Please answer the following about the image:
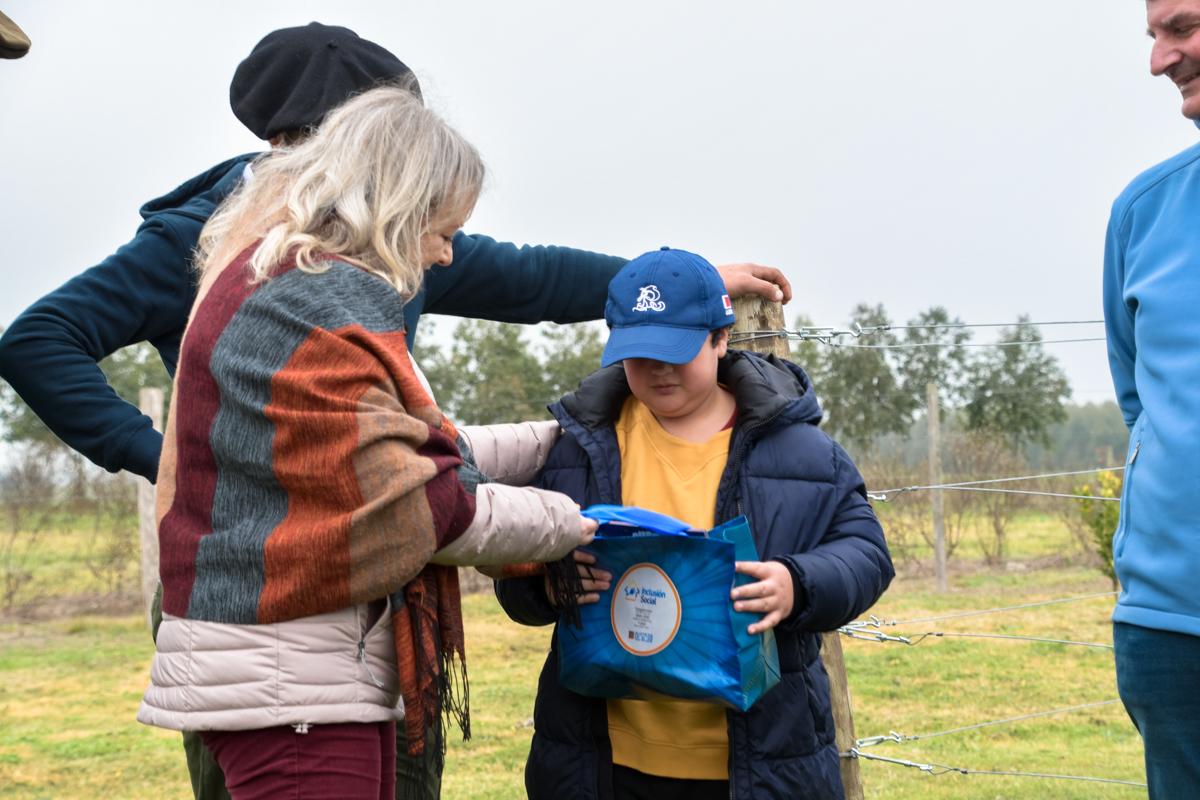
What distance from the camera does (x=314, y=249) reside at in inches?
73.8

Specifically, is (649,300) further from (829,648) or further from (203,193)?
(829,648)

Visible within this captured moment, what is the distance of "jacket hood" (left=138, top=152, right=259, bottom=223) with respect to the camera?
7.86 ft

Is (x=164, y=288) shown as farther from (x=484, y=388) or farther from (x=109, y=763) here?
(x=484, y=388)

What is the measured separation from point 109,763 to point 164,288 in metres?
4.70

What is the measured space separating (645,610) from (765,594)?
22 centimetres

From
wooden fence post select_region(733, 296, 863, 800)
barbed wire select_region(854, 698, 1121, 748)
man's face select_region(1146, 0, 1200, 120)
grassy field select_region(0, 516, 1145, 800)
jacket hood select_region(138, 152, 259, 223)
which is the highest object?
man's face select_region(1146, 0, 1200, 120)

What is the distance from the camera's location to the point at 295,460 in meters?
1.77

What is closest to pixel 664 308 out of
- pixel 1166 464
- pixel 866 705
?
pixel 1166 464

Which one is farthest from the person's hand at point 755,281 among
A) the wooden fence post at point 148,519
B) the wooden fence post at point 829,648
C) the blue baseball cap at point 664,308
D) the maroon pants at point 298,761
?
the wooden fence post at point 148,519

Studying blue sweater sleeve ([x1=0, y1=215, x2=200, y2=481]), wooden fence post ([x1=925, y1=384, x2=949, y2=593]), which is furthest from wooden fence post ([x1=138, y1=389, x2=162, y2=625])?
blue sweater sleeve ([x1=0, y1=215, x2=200, y2=481])

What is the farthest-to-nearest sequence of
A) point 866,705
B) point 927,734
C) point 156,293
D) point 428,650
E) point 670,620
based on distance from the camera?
1. point 866,705
2. point 927,734
3. point 156,293
4. point 670,620
5. point 428,650

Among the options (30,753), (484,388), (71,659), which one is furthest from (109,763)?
(484,388)

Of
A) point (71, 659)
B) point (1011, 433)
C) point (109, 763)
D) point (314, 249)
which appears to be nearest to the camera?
point (314, 249)

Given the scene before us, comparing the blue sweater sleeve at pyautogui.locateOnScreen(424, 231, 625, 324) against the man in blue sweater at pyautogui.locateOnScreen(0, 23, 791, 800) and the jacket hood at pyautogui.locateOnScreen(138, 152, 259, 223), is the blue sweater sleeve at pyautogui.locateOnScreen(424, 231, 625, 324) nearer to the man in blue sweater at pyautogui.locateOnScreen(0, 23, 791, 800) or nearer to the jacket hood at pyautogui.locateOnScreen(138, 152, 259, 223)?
the man in blue sweater at pyautogui.locateOnScreen(0, 23, 791, 800)
